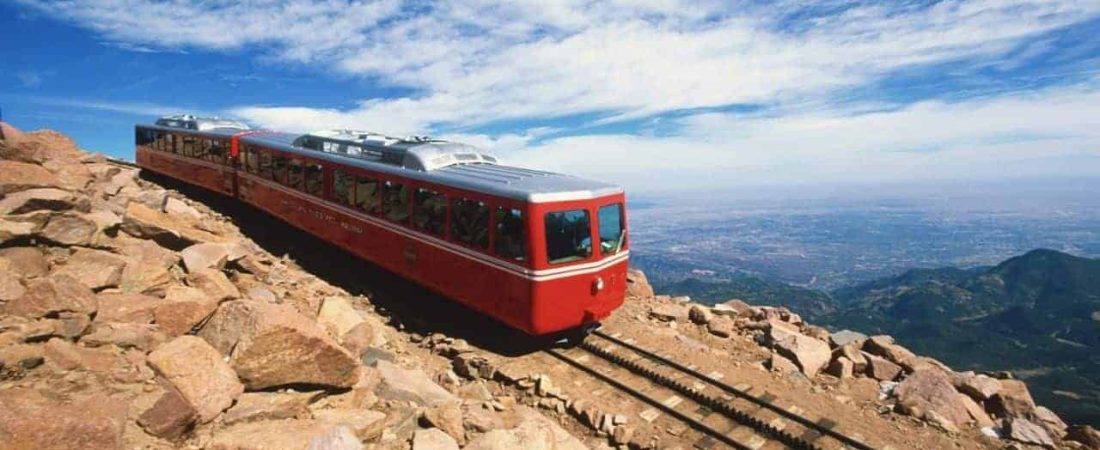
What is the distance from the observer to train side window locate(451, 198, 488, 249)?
1046cm

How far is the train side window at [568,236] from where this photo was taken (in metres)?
9.84

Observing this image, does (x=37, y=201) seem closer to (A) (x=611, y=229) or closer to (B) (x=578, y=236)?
(B) (x=578, y=236)

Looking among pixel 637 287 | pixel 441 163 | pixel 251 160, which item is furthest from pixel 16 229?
pixel 251 160

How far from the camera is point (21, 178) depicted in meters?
8.95

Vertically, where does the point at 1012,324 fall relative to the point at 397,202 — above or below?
below

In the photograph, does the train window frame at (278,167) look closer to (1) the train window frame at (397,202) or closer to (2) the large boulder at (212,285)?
(1) the train window frame at (397,202)

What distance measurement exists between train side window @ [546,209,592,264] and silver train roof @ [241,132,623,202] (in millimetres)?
336

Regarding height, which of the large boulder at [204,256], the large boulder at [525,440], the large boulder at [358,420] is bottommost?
the large boulder at [525,440]

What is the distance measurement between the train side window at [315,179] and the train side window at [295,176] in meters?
0.58

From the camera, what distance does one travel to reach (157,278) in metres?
8.06

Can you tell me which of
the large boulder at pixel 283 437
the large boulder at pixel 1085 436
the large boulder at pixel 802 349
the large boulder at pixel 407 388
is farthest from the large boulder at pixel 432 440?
the large boulder at pixel 1085 436

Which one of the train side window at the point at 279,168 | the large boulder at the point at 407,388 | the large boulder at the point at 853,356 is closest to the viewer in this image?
the large boulder at the point at 407,388

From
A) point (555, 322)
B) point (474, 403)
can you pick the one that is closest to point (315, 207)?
point (555, 322)

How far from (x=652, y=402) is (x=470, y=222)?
4604mm
